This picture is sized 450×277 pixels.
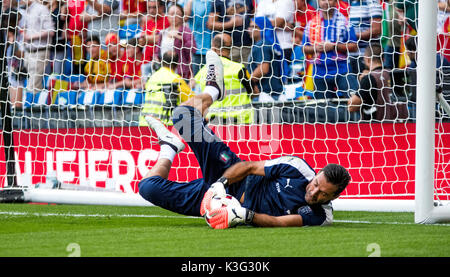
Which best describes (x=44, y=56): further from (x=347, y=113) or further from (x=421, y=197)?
(x=421, y=197)

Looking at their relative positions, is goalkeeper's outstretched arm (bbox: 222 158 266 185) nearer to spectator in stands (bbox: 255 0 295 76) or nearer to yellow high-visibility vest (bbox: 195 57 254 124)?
yellow high-visibility vest (bbox: 195 57 254 124)

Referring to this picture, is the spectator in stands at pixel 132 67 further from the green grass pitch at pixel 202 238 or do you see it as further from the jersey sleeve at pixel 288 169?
the jersey sleeve at pixel 288 169

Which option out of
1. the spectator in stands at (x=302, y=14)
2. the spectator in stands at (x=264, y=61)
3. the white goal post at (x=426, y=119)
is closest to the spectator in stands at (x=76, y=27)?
the spectator in stands at (x=264, y=61)

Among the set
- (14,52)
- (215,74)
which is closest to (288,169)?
(215,74)

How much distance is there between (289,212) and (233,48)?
3.42 meters

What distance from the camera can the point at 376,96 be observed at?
8.05 meters

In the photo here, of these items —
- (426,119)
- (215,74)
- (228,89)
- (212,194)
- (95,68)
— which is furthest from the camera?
(95,68)

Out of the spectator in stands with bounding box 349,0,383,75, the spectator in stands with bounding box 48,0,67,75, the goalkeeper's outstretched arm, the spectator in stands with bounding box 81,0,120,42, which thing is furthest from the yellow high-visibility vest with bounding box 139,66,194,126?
the goalkeeper's outstretched arm

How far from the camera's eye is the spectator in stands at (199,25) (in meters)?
8.79

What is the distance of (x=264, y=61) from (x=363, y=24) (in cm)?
117

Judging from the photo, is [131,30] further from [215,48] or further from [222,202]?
[222,202]

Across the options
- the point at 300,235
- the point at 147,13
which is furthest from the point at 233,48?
the point at 300,235

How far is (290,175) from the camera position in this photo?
219 inches

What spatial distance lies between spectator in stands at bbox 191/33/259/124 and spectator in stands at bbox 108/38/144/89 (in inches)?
33.6
